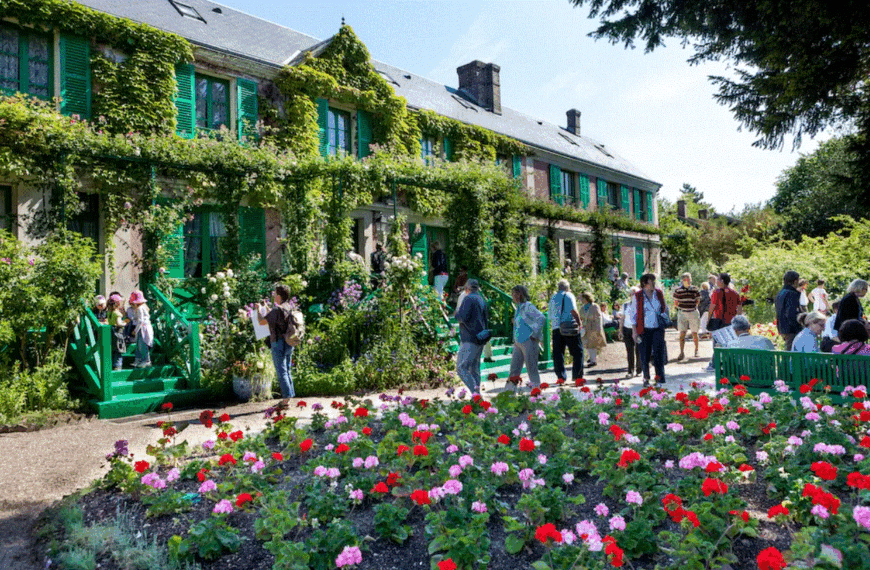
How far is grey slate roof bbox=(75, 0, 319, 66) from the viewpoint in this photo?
40.3 feet

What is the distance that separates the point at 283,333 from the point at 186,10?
10194 mm

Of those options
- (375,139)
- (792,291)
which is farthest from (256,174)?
(792,291)

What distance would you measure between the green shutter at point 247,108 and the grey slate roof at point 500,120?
4.57m

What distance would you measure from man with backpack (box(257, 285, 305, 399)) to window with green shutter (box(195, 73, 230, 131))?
658 centimetres

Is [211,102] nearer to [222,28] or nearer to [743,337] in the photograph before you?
[222,28]

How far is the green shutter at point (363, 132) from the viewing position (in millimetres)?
15250

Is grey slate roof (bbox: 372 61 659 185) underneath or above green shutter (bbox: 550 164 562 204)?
above

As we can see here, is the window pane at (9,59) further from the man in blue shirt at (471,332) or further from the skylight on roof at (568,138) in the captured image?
the skylight on roof at (568,138)

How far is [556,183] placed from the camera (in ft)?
71.4

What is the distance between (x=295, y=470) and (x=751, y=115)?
491 cm

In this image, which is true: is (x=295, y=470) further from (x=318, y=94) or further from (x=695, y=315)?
(x=318, y=94)

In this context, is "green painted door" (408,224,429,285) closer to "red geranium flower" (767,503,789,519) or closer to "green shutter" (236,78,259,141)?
"green shutter" (236,78,259,141)

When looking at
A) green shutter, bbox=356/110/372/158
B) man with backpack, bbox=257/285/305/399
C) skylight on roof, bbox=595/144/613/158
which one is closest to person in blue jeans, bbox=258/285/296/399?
man with backpack, bbox=257/285/305/399

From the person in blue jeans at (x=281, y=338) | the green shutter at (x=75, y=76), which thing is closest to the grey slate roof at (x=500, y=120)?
the green shutter at (x=75, y=76)
